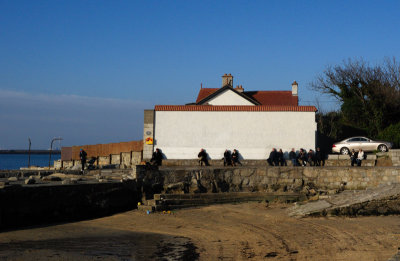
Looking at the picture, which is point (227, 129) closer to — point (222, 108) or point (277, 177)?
point (222, 108)

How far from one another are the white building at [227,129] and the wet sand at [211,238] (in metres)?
9.90

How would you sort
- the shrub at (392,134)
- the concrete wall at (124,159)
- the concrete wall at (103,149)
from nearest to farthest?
the concrete wall at (124,159) < the shrub at (392,134) < the concrete wall at (103,149)

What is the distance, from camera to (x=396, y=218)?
1520 centimetres

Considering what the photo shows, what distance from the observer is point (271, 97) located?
3959 centimetres

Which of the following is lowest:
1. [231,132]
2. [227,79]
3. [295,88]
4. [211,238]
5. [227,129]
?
[211,238]

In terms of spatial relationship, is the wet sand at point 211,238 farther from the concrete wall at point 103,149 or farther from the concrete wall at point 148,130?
the concrete wall at point 103,149

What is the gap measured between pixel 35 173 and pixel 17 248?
40.0 feet

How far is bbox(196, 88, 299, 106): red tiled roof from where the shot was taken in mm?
38812

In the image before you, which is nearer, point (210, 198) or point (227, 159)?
point (210, 198)

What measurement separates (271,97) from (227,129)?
1306 centimetres

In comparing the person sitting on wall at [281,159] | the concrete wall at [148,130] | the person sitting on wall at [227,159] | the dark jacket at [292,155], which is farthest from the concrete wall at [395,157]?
the concrete wall at [148,130]

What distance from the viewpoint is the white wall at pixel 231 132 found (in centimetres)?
2723

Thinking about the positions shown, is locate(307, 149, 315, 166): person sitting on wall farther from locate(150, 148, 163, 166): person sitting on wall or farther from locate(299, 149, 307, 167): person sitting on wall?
locate(150, 148, 163, 166): person sitting on wall

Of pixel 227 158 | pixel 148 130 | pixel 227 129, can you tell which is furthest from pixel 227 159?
pixel 148 130
